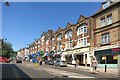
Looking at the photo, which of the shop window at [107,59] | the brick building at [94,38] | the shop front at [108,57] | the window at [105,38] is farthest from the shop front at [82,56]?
the window at [105,38]

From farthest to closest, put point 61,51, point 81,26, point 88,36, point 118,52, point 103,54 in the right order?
point 61,51, point 81,26, point 88,36, point 103,54, point 118,52

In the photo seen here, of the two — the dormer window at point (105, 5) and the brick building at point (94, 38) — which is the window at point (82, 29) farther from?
the dormer window at point (105, 5)

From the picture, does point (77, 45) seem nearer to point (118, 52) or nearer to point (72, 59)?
point (72, 59)

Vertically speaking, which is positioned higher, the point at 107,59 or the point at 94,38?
the point at 94,38

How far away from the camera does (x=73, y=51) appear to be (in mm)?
69812

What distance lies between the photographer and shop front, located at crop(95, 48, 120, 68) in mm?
46234

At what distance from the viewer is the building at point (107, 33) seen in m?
46.6

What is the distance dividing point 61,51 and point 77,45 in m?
15.1

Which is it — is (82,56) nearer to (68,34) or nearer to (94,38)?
(94,38)

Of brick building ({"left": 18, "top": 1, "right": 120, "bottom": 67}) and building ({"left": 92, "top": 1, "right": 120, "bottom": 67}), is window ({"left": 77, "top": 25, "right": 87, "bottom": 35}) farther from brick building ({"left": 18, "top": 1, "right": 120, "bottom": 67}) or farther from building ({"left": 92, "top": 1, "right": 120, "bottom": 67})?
building ({"left": 92, "top": 1, "right": 120, "bottom": 67})

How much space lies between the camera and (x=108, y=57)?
50.7 metres

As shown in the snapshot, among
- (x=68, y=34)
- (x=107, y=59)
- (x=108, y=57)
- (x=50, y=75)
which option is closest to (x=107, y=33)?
(x=108, y=57)

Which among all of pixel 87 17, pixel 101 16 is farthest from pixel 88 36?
pixel 101 16

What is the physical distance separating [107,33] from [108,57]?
14.8ft
